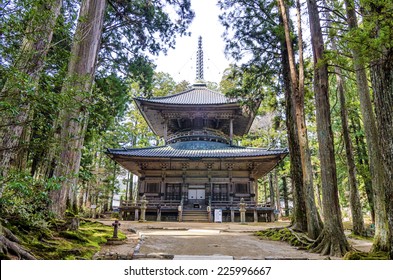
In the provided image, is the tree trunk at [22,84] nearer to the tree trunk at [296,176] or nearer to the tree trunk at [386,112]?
the tree trunk at [386,112]

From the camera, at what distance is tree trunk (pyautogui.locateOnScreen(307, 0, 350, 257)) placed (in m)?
5.28

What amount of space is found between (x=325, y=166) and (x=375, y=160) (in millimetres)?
1113

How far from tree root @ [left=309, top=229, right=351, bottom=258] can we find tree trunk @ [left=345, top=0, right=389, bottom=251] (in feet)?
1.92

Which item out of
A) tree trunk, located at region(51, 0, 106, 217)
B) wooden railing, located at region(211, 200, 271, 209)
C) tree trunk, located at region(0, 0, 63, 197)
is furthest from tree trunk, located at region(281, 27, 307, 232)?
wooden railing, located at region(211, 200, 271, 209)

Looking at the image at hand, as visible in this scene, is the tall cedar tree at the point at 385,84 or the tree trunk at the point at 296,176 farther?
the tree trunk at the point at 296,176

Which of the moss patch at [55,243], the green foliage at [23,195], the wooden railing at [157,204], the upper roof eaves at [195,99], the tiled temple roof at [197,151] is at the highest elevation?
the upper roof eaves at [195,99]

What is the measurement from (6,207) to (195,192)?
1474cm

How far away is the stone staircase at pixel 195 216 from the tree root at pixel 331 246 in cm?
1010

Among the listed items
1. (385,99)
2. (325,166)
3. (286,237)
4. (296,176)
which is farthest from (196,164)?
(385,99)

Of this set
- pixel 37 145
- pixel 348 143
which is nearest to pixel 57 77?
pixel 37 145

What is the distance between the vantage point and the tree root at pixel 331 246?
5.11m

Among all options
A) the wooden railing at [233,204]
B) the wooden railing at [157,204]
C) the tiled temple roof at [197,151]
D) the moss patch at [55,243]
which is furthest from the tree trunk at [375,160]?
the wooden railing at [157,204]
